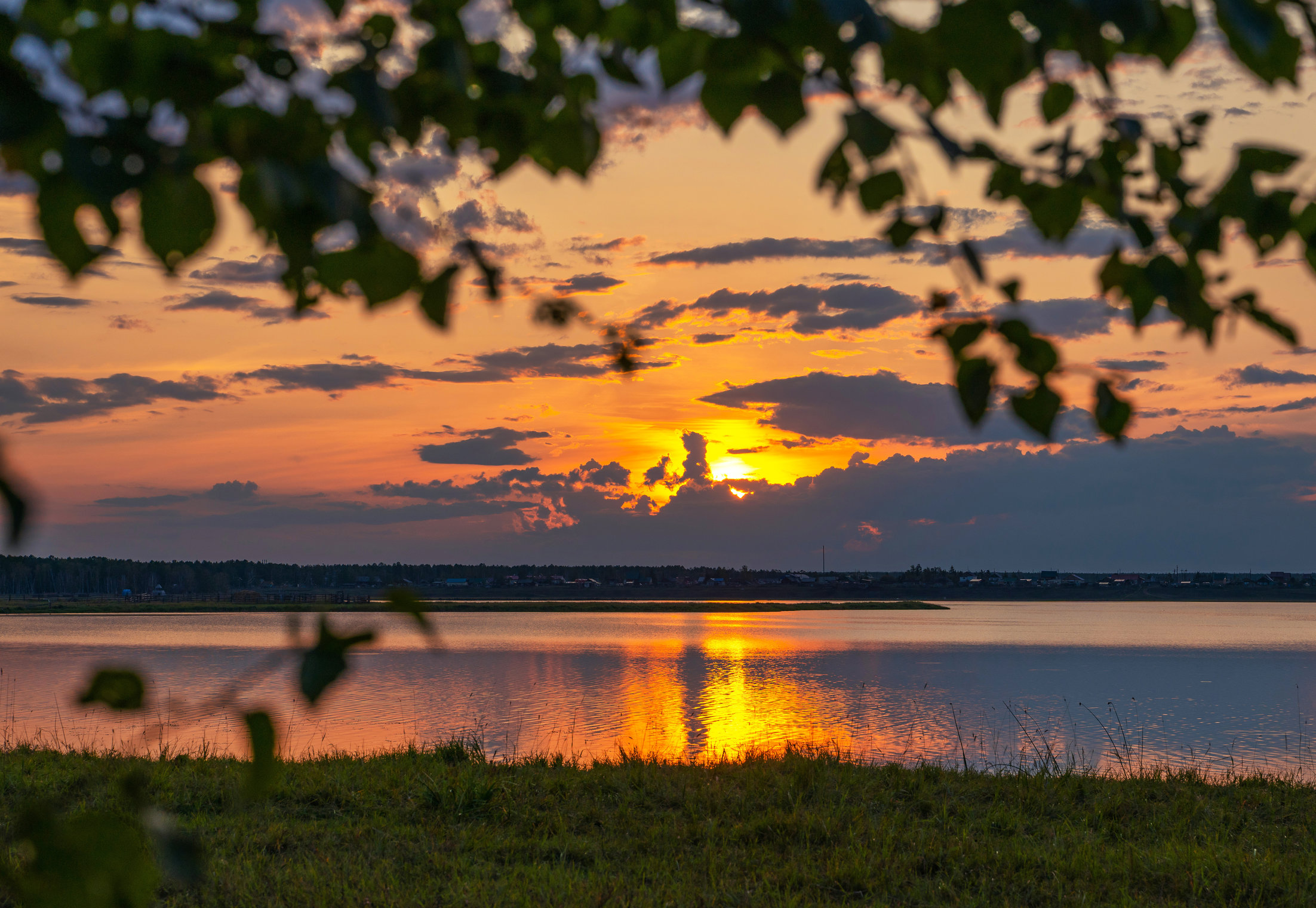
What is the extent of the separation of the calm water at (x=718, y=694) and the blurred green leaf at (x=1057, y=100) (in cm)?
260

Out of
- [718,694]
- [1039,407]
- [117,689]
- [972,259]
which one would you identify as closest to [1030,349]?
[1039,407]

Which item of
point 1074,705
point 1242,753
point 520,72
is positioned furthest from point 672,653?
point 520,72

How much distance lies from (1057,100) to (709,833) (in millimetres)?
8519

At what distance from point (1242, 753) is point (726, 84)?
26.7 m

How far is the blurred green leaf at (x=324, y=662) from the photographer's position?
1.60 metres

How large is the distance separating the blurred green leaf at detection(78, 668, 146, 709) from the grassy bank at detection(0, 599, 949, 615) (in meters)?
126

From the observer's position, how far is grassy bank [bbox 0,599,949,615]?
141125mm

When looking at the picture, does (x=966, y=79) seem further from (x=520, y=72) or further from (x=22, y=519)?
(x=22, y=519)

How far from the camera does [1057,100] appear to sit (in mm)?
3123

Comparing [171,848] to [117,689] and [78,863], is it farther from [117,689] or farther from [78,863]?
[117,689]

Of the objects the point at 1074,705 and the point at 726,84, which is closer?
the point at 726,84

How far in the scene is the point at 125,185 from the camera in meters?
1.69

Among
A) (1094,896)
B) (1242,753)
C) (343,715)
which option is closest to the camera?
(1094,896)

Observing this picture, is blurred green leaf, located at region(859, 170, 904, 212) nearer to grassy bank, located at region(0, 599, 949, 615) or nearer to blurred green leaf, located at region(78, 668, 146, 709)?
blurred green leaf, located at region(78, 668, 146, 709)
